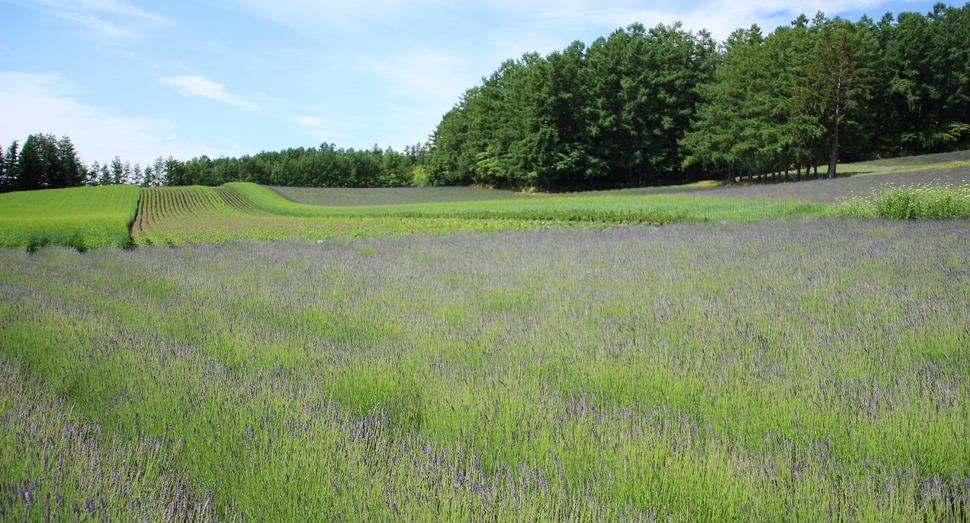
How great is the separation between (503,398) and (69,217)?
32654 millimetres

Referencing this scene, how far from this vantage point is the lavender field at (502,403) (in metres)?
1.77

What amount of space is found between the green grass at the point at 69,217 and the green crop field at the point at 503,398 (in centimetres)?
1194

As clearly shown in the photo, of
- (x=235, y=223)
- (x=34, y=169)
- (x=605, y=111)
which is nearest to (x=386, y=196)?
(x=235, y=223)

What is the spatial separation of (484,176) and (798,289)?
59355 millimetres

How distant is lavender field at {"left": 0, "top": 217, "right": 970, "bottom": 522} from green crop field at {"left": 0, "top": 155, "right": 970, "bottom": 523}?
0.05 ft

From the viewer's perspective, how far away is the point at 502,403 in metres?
2.57

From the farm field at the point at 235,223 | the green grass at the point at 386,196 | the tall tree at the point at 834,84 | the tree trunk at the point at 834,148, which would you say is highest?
the tall tree at the point at 834,84

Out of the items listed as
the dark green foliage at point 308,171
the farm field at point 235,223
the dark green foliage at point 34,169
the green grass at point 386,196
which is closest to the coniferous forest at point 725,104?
the green grass at point 386,196

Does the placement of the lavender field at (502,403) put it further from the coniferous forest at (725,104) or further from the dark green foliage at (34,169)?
the dark green foliage at (34,169)

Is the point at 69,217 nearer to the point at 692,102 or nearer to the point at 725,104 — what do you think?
the point at 725,104

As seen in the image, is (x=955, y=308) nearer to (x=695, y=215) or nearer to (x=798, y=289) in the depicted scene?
(x=798, y=289)

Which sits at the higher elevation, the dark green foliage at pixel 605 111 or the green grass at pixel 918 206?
the dark green foliage at pixel 605 111

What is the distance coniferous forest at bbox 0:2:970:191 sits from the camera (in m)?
38.8

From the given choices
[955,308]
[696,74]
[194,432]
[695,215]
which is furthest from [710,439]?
[696,74]
